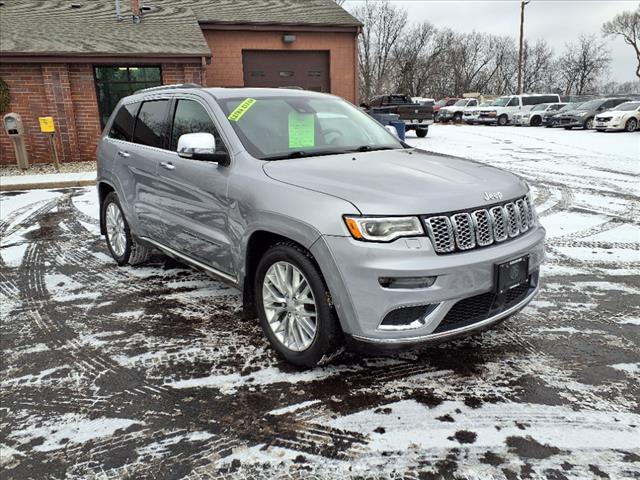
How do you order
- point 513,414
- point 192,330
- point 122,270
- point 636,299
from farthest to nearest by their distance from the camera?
point 122,270, point 636,299, point 192,330, point 513,414

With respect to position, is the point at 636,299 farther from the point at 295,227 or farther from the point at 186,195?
the point at 186,195

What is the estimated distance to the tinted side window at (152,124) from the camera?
14.7 ft

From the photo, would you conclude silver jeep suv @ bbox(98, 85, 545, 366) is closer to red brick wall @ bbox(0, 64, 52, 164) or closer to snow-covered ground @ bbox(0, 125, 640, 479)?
snow-covered ground @ bbox(0, 125, 640, 479)

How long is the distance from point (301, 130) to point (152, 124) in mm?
1673

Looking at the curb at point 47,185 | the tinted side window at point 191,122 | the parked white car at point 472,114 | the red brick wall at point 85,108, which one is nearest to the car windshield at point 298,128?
the tinted side window at point 191,122

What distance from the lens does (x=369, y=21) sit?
233 feet

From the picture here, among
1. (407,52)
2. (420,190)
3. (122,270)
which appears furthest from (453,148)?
(407,52)

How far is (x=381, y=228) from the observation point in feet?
8.82

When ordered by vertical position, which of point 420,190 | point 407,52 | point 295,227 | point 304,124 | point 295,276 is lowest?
point 295,276

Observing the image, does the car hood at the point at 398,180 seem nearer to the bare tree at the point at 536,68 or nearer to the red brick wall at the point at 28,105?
the red brick wall at the point at 28,105

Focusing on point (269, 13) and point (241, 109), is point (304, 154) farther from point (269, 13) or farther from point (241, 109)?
point (269, 13)

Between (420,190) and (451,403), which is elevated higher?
(420,190)

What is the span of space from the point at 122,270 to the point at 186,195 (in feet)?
6.28

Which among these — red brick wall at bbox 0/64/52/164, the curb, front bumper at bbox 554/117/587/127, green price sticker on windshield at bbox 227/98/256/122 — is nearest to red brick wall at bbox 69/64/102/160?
red brick wall at bbox 0/64/52/164
